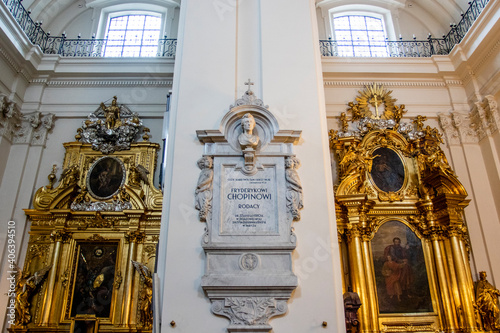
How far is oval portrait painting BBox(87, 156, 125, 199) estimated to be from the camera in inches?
344

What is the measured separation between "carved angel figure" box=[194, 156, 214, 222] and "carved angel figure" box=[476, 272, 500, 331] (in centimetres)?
613

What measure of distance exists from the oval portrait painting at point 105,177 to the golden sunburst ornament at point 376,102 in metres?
6.05

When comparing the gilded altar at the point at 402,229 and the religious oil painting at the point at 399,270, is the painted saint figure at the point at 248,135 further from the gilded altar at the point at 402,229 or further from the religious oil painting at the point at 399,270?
the religious oil painting at the point at 399,270

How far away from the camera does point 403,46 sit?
10.9 metres

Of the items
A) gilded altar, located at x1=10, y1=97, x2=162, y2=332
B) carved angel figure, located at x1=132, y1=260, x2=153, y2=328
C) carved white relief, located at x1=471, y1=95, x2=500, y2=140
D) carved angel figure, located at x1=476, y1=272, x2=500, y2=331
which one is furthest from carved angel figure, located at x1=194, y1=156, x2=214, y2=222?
carved white relief, located at x1=471, y1=95, x2=500, y2=140

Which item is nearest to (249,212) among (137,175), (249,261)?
(249,261)

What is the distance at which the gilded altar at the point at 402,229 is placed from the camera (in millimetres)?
7449

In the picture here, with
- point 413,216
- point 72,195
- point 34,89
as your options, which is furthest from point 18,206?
point 413,216

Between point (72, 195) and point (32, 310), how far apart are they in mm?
2465

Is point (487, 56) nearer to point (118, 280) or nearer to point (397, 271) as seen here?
point (397, 271)

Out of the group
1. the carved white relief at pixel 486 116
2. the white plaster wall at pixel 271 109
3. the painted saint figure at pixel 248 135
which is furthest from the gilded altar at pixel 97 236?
the carved white relief at pixel 486 116

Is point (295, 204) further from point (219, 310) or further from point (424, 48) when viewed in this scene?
point (424, 48)

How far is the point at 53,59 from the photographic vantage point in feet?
32.2

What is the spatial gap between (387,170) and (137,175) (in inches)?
228
